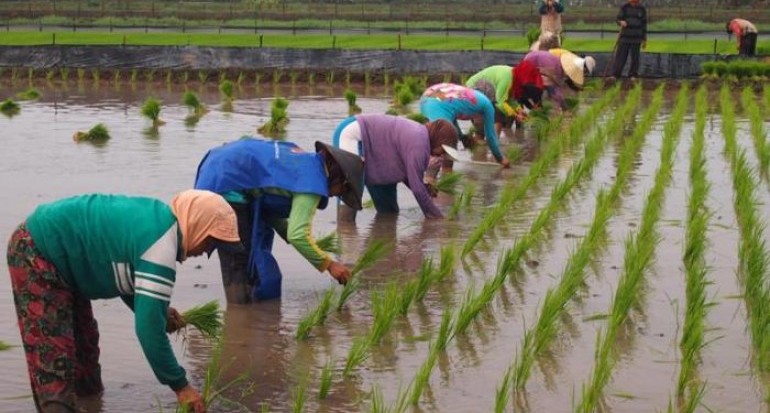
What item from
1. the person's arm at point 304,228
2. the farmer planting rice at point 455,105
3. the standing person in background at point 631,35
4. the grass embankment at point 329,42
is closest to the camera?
the person's arm at point 304,228

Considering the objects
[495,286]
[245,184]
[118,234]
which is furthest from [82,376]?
[495,286]

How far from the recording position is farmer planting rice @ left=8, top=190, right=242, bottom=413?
458 centimetres

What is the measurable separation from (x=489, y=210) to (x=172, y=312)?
4.76m

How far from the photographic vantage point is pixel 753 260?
6828 millimetres

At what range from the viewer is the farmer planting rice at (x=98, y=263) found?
15.0 feet

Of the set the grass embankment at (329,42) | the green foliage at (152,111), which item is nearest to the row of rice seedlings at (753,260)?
the green foliage at (152,111)

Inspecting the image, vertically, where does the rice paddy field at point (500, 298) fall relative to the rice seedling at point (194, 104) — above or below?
above

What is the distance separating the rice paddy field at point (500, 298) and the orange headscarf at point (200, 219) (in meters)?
0.49

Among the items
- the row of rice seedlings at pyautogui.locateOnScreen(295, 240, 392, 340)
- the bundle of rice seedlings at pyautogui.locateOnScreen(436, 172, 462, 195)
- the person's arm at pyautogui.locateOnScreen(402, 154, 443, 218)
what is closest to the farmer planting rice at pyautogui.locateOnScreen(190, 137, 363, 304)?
the row of rice seedlings at pyautogui.locateOnScreen(295, 240, 392, 340)

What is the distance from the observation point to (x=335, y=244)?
753 cm

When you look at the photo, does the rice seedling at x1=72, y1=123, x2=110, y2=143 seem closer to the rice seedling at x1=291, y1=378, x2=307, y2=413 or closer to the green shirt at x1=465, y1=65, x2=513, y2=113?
the green shirt at x1=465, y1=65, x2=513, y2=113

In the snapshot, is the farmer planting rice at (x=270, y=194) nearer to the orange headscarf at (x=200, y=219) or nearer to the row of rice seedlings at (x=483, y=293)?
the row of rice seedlings at (x=483, y=293)

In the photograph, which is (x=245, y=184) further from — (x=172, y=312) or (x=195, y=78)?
(x=195, y=78)

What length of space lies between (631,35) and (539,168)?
10.2 metres
